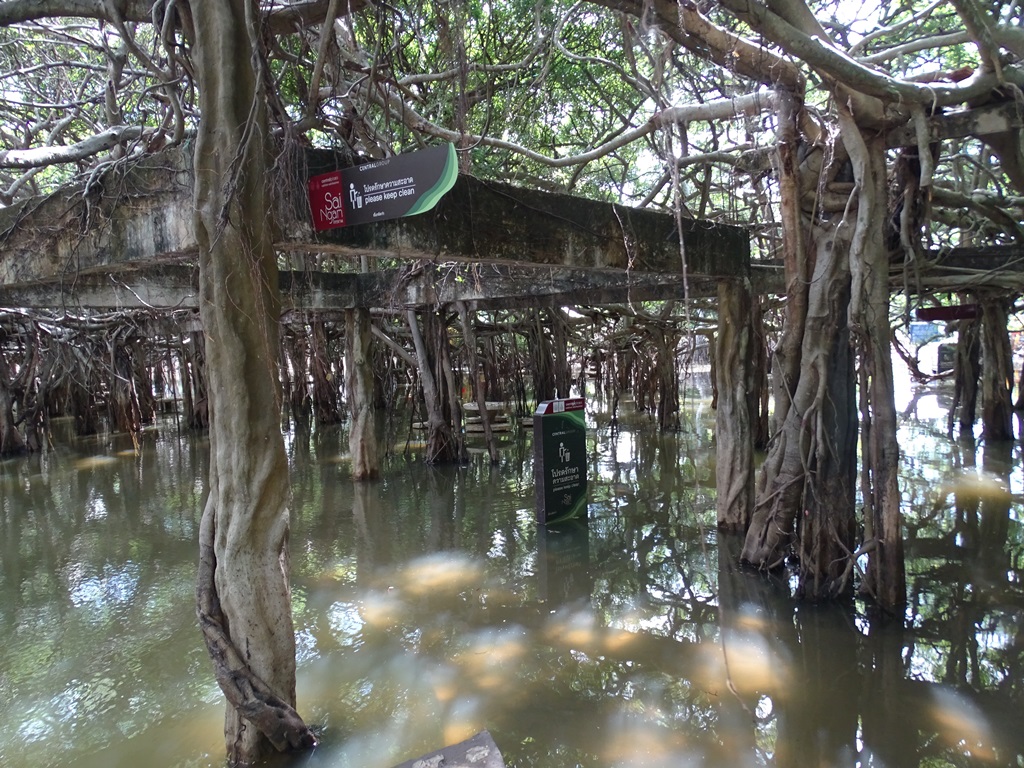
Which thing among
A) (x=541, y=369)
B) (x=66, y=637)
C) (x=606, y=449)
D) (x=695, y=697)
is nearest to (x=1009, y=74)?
(x=695, y=697)

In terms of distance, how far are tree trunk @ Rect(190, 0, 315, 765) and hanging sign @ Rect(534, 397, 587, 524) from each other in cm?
360

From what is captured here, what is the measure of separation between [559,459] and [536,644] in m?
2.58

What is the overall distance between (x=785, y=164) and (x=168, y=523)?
6.66 metres

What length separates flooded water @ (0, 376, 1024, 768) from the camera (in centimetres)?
294

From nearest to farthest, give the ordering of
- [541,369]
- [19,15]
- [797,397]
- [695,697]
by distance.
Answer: [19,15] < [695,697] < [797,397] < [541,369]

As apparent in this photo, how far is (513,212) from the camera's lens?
155 inches

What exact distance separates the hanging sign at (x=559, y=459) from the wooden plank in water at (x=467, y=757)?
376 centimetres

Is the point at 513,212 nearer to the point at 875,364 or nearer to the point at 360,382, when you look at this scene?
the point at 875,364

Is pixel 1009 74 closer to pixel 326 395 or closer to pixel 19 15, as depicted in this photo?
pixel 19 15

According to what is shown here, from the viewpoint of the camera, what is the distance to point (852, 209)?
168 inches

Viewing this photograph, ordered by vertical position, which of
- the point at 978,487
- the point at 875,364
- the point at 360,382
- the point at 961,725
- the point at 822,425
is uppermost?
the point at 875,364

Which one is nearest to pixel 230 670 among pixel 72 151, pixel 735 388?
pixel 72 151

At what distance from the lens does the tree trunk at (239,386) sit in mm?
2496

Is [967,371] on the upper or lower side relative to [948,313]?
lower
